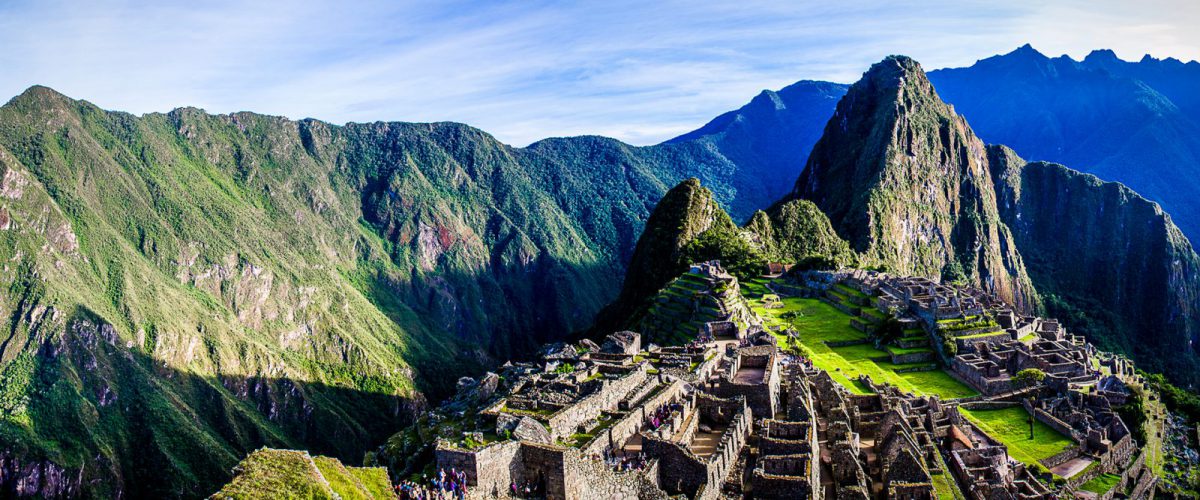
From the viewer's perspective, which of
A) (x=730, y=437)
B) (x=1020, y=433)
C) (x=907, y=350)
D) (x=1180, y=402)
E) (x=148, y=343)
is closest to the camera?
(x=730, y=437)

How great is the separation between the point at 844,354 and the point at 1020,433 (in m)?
18.3

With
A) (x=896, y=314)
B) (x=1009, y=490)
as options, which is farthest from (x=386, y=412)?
(x=1009, y=490)

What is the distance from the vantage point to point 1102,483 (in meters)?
43.0

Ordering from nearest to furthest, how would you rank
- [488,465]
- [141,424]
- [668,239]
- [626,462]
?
1. [488,465]
2. [626,462]
3. [141,424]
4. [668,239]

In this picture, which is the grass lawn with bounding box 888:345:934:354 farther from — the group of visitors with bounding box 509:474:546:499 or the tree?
the group of visitors with bounding box 509:474:546:499

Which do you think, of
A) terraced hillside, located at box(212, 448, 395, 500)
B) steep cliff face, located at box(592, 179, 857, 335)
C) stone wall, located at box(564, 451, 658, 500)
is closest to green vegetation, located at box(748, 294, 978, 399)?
steep cliff face, located at box(592, 179, 857, 335)

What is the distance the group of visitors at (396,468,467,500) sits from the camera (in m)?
20.8

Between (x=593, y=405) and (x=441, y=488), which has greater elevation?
(x=593, y=405)

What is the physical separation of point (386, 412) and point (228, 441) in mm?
35985

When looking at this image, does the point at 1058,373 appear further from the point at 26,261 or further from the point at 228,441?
the point at 26,261

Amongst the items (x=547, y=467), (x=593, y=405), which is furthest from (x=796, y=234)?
(x=547, y=467)

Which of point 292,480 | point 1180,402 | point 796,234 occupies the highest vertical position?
point 796,234

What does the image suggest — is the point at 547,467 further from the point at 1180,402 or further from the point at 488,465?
the point at 1180,402

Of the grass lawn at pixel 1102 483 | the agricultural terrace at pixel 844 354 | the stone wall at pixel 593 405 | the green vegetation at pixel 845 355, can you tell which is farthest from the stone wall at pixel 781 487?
the grass lawn at pixel 1102 483
